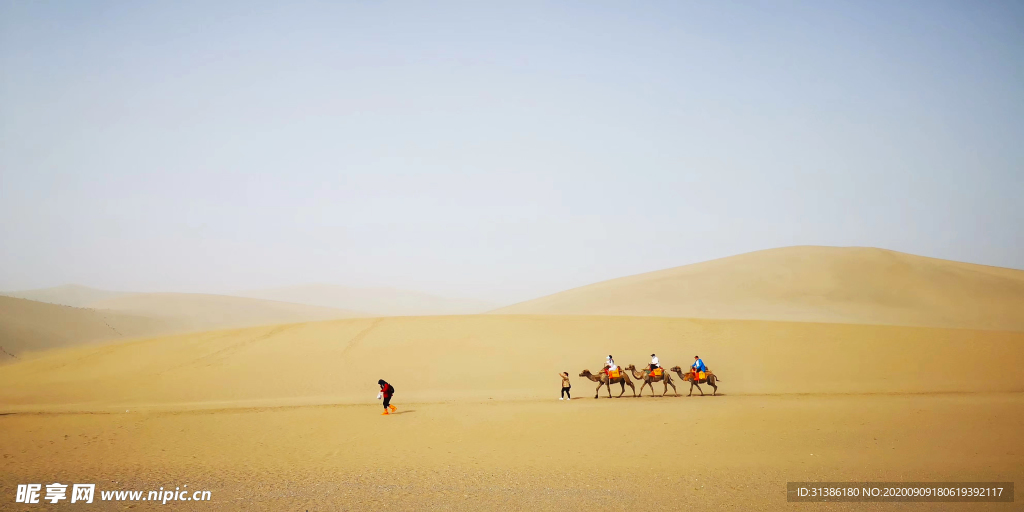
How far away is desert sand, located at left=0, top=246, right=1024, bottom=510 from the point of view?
11289 millimetres

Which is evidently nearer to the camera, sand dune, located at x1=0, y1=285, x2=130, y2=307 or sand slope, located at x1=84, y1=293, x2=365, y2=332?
sand slope, located at x1=84, y1=293, x2=365, y2=332

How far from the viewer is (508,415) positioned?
1794 centimetres

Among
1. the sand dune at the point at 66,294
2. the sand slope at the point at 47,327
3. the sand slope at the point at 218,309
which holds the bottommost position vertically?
the sand slope at the point at 47,327

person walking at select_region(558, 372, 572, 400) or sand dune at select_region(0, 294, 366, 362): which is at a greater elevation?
sand dune at select_region(0, 294, 366, 362)

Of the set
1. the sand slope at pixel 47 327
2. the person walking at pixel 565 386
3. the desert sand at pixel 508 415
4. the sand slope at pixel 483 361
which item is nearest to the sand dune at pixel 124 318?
the sand slope at pixel 47 327

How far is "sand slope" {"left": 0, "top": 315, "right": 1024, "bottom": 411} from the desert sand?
5.3 inches

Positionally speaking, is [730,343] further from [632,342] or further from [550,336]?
[550,336]

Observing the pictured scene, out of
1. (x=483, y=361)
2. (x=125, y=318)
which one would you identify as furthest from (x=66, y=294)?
(x=483, y=361)

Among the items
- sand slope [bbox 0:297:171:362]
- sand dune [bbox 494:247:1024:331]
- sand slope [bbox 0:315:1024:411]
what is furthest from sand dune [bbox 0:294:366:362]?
sand dune [bbox 494:247:1024:331]

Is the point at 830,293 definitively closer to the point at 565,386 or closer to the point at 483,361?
the point at 483,361

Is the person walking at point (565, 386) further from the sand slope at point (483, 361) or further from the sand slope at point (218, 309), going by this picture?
the sand slope at point (218, 309)

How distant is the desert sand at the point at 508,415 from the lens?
11.3 metres

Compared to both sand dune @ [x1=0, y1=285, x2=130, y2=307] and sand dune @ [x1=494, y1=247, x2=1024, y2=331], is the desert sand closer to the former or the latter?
sand dune @ [x1=494, y1=247, x2=1024, y2=331]

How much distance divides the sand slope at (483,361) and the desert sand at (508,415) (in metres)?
0.14
